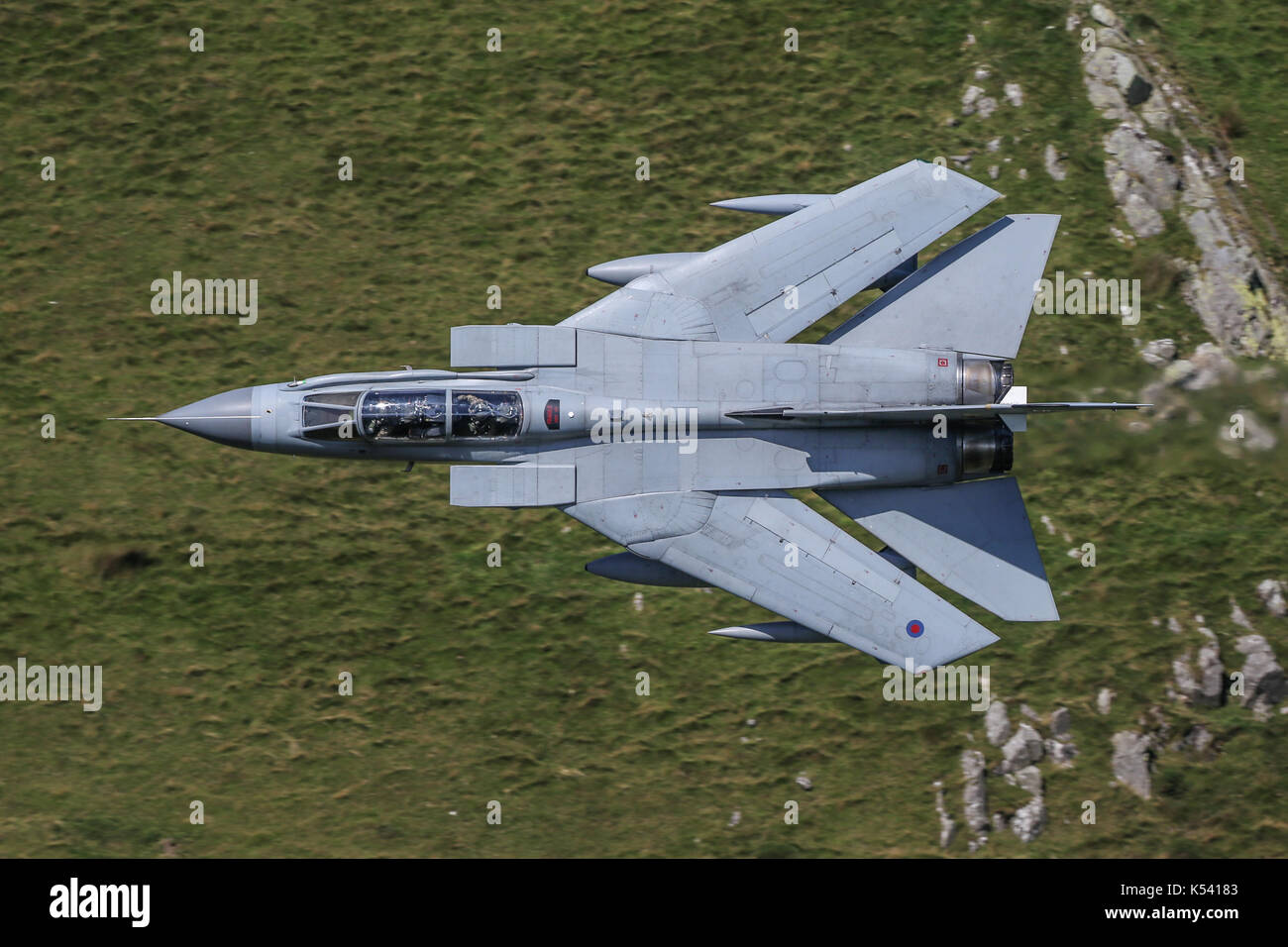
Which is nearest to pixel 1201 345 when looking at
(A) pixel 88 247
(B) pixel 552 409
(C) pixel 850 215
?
(C) pixel 850 215

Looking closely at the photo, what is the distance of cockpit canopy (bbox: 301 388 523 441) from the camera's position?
23.1 metres

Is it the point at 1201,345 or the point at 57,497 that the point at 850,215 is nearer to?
the point at 1201,345

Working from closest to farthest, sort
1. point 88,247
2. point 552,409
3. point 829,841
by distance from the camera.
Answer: point 552,409
point 829,841
point 88,247

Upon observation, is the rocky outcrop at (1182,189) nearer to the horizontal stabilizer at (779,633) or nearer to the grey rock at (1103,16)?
the grey rock at (1103,16)

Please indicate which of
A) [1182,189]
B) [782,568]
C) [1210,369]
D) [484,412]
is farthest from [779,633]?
[1182,189]

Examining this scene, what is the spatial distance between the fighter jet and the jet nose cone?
0.03 meters

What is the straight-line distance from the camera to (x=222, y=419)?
2348 cm

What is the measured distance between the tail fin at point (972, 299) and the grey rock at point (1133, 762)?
788 cm

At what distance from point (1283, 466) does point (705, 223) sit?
11.3 m

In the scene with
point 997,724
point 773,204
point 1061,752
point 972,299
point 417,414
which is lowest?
point 1061,752

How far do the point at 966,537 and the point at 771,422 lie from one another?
12.1 feet

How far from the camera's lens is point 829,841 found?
27125mm

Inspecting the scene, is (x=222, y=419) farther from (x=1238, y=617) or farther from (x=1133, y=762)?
(x=1238, y=617)

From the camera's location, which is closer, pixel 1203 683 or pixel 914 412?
Answer: pixel 914 412
